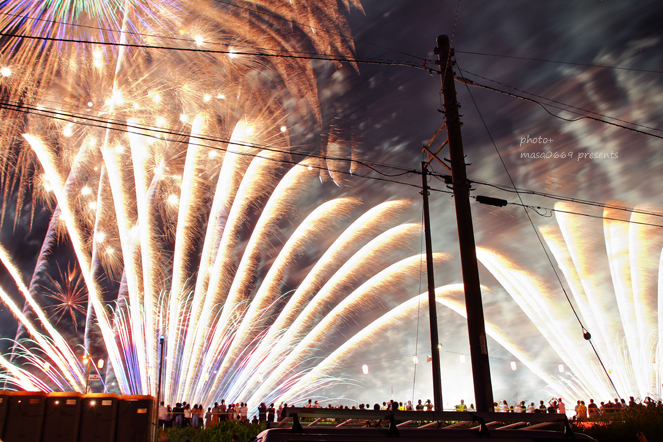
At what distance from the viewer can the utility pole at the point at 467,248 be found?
340 inches

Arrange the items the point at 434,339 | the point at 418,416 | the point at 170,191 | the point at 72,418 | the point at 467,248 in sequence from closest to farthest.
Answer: the point at 418,416, the point at 72,418, the point at 467,248, the point at 434,339, the point at 170,191

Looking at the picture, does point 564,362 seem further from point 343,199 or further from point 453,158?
point 453,158

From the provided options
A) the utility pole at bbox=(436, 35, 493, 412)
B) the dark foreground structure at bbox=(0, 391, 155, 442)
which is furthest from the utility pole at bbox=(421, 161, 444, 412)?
the dark foreground structure at bbox=(0, 391, 155, 442)

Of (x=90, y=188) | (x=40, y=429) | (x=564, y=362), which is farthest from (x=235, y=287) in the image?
(x=564, y=362)

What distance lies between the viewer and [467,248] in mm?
9484

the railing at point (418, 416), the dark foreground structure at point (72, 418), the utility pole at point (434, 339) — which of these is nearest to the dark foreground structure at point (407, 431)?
the railing at point (418, 416)

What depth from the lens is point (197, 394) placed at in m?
23.2

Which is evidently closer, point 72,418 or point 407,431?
point 407,431

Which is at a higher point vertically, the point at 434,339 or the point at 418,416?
the point at 434,339

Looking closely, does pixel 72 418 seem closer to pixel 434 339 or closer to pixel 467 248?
pixel 467 248

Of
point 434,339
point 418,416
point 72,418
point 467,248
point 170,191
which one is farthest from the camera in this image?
point 170,191

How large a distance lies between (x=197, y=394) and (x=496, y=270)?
56.3ft

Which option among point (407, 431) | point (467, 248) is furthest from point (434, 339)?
point (407, 431)

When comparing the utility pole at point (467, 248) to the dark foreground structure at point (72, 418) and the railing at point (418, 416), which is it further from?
the dark foreground structure at point (72, 418)
